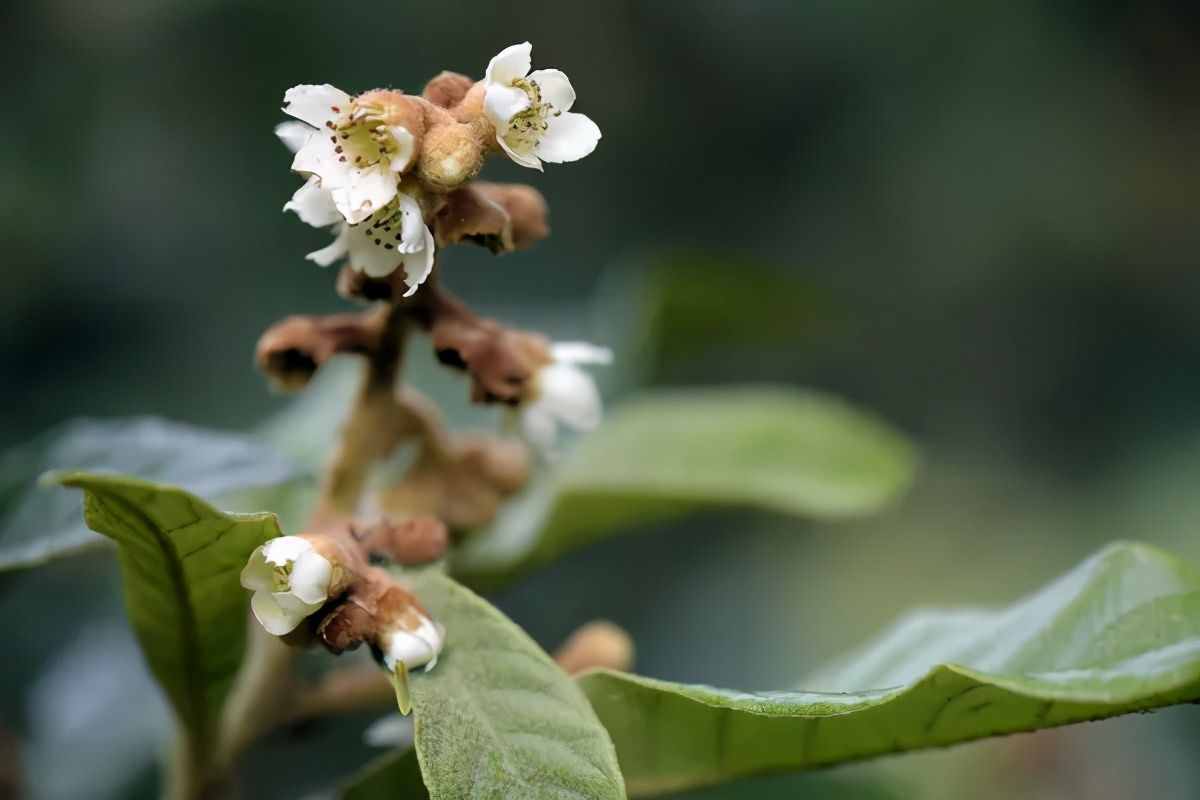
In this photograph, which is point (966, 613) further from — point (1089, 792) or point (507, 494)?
point (1089, 792)

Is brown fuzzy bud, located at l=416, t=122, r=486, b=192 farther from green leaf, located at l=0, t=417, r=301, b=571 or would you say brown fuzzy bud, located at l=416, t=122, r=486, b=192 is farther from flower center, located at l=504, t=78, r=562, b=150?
green leaf, located at l=0, t=417, r=301, b=571

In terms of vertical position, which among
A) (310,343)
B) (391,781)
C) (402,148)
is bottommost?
(391,781)

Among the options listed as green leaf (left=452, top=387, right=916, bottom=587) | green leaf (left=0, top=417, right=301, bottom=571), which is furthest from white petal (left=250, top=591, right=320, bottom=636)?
green leaf (left=452, top=387, right=916, bottom=587)

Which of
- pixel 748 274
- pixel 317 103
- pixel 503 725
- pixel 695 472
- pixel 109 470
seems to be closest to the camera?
pixel 503 725

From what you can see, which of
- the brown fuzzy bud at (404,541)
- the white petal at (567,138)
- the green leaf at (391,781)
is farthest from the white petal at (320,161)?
the green leaf at (391,781)

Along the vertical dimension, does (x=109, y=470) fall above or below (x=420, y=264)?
below

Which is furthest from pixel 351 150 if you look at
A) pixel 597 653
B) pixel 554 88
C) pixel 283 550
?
pixel 597 653

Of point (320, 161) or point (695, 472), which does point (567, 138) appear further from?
point (695, 472)
